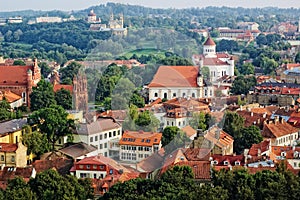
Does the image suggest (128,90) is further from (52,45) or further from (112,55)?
(52,45)

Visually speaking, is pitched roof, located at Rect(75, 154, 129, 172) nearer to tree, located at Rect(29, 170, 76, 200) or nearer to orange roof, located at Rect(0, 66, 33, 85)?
tree, located at Rect(29, 170, 76, 200)

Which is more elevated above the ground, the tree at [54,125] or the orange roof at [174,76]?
the orange roof at [174,76]

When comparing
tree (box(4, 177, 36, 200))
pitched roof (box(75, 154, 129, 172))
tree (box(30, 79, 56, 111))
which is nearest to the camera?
tree (box(4, 177, 36, 200))

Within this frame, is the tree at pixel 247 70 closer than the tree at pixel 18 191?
No

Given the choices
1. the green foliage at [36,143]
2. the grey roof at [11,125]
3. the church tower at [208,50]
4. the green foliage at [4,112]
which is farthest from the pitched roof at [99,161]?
the green foliage at [4,112]

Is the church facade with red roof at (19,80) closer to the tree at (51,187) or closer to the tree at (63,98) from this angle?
the tree at (63,98)

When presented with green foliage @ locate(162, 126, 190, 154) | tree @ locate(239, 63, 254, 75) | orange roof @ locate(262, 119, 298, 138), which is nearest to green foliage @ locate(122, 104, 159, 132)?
green foliage @ locate(162, 126, 190, 154)
